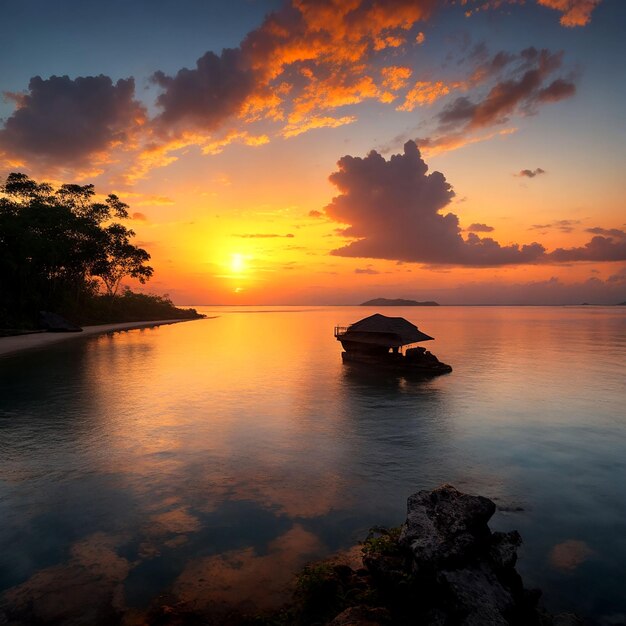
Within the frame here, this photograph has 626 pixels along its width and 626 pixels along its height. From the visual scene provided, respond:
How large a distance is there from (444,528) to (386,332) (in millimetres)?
29387

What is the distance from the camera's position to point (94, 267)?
247ft

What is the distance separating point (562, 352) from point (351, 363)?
102 feet

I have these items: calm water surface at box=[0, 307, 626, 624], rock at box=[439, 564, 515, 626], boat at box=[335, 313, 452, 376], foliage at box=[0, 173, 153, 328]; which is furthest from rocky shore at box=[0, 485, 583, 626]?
foliage at box=[0, 173, 153, 328]

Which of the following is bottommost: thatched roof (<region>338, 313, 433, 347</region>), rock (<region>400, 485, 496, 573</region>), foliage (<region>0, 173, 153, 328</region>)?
rock (<region>400, 485, 496, 573</region>)

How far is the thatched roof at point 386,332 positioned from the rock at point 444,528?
27024 millimetres

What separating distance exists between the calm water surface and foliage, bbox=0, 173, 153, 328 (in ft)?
97.3

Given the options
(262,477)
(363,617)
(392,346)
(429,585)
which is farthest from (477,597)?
(392,346)

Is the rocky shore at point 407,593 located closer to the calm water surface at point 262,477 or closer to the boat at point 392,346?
the calm water surface at point 262,477

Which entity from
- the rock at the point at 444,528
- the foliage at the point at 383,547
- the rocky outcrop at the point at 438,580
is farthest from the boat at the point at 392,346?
the rocky outcrop at the point at 438,580

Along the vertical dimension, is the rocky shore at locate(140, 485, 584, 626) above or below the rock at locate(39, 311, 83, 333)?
below

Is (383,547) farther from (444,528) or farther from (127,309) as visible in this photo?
(127,309)

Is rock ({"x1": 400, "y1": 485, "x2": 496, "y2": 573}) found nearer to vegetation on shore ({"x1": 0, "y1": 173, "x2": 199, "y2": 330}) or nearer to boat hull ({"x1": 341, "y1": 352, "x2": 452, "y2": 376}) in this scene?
boat hull ({"x1": 341, "y1": 352, "x2": 452, "y2": 376})

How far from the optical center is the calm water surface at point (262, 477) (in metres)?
7.91

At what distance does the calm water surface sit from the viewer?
7.91m
